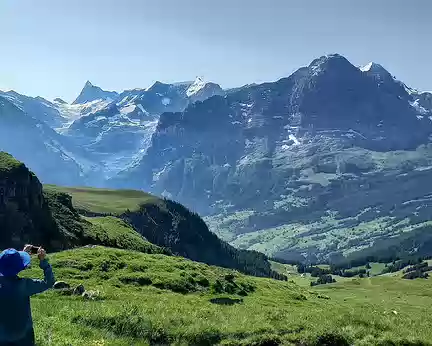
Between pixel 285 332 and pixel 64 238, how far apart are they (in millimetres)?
64400

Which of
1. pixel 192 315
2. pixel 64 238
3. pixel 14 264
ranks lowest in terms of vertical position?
pixel 192 315

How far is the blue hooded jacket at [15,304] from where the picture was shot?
1389 cm

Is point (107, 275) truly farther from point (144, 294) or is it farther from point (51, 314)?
point (51, 314)

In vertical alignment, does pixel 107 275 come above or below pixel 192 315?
above

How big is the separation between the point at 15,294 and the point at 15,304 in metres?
0.29

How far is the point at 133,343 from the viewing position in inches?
845

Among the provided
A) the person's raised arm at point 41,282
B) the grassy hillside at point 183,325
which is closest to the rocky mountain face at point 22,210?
the grassy hillside at point 183,325

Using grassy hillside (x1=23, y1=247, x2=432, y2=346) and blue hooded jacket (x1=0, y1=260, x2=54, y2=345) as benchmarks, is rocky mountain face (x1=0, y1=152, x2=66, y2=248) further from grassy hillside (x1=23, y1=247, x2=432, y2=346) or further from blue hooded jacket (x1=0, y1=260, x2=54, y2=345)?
blue hooded jacket (x1=0, y1=260, x2=54, y2=345)

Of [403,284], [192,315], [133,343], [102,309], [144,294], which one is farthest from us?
[403,284]

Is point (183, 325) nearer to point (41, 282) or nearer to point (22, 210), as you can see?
point (41, 282)

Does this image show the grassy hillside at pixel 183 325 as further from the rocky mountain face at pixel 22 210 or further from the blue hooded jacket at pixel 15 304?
the rocky mountain face at pixel 22 210

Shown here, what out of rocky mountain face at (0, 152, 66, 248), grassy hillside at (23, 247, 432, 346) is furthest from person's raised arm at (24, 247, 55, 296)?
rocky mountain face at (0, 152, 66, 248)

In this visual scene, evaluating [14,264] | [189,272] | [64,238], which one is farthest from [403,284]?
[14,264]

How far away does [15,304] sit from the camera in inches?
551
